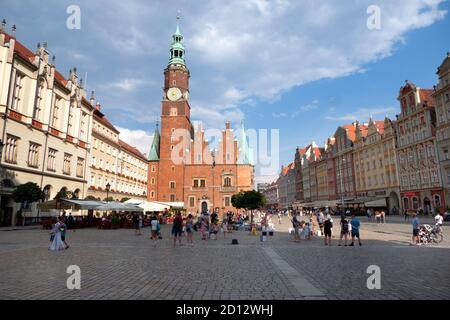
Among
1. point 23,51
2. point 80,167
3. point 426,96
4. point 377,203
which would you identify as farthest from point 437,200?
point 23,51

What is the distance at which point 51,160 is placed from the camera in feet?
116

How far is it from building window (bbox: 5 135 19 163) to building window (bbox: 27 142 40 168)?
79.3 inches

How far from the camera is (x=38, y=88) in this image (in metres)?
32.9

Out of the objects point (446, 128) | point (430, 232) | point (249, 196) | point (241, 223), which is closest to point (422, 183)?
point (446, 128)

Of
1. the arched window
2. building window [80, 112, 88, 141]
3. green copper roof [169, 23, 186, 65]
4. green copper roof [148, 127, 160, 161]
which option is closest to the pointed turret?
green copper roof [169, 23, 186, 65]

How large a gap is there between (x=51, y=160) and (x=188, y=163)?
3282 cm

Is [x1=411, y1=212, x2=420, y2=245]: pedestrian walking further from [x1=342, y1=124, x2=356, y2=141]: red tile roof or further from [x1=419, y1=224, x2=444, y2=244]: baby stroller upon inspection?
[x1=342, y1=124, x2=356, y2=141]: red tile roof

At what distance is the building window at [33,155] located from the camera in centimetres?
3123

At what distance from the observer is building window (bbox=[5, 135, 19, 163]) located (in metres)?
28.0

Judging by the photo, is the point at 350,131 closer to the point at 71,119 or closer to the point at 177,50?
the point at 177,50

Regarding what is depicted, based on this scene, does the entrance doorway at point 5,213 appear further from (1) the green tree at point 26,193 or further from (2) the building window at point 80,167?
(2) the building window at point 80,167

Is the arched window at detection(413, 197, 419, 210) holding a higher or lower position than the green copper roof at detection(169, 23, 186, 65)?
lower

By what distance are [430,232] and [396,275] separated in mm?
10764

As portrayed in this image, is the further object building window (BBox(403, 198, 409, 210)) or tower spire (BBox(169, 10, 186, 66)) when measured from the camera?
tower spire (BBox(169, 10, 186, 66))
